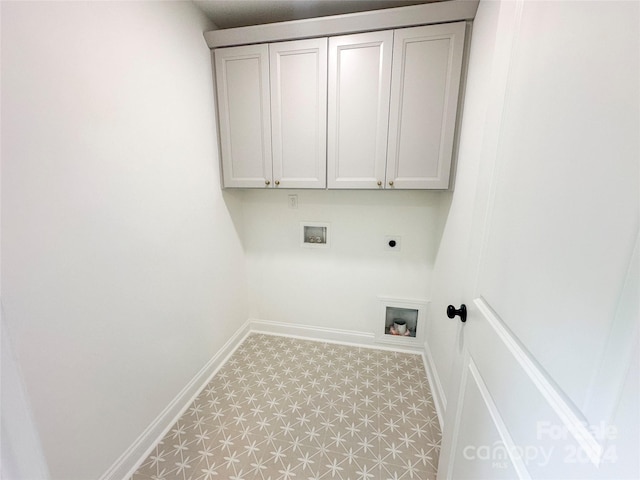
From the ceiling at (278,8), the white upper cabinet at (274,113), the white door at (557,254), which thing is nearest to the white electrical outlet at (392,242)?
the white upper cabinet at (274,113)

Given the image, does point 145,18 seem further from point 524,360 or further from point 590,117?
point 524,360

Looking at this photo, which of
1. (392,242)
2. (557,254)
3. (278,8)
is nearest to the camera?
(557,254)

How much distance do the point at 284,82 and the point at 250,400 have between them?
203 centimetres

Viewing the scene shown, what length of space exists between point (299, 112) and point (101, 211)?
1.20 metres

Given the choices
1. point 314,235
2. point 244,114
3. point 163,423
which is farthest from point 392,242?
point 163,423

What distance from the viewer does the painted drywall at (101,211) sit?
2.78 ft

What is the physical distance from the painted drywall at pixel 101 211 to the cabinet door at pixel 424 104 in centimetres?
121

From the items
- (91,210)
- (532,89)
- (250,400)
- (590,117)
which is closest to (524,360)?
(590,117)

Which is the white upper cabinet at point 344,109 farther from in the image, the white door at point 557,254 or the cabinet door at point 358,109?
the white door at point 557,254

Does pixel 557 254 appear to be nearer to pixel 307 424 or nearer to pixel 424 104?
A: pixel 424 104

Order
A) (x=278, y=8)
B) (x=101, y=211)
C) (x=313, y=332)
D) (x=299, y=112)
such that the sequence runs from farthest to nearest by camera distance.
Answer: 1. (x=313, y=332)
2. (x=299, y=112)
3. (x=278, y=8)
4. (x=101, y=211)

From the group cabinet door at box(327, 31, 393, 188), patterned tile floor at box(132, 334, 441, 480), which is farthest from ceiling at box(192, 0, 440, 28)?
patterned tile floor at box(132, 334, 441, 480)

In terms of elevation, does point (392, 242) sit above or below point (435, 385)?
above

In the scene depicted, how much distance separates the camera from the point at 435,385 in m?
1.71
